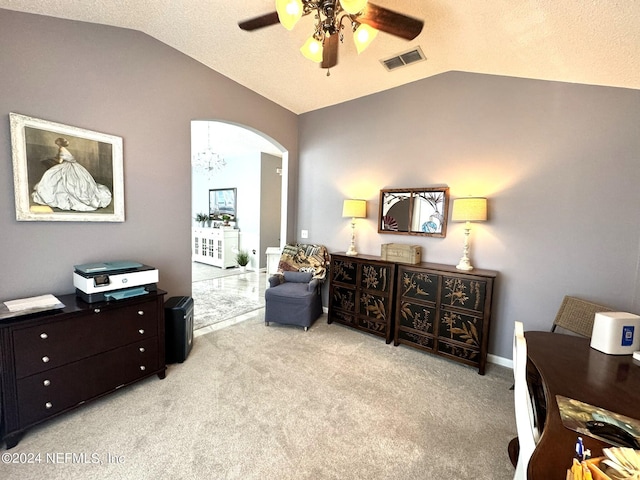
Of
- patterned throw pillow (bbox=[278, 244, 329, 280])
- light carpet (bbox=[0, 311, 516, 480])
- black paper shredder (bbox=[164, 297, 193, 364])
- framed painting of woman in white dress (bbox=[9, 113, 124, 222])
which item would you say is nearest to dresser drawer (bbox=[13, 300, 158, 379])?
black paper shredder (bbox=[164, 297, 193, 364])

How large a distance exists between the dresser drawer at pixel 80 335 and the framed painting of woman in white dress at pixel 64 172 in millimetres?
813

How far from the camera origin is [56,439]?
1.61 m

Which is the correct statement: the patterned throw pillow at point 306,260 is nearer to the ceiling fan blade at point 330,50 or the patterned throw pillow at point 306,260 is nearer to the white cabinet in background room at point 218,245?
the ceiling fan blade at point 330,50

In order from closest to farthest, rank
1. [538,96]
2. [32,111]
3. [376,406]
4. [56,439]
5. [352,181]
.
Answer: [56,439] → [32,111] → [376,406] → [538,96] → [352,181]

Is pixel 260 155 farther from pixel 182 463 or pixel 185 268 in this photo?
pixel 182 463

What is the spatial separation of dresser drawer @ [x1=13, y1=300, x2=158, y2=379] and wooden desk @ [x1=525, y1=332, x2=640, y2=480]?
8.05ft

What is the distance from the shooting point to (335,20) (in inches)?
62.5

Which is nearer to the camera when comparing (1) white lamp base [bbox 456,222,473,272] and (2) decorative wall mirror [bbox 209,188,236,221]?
(1) white lamp base [bbox 456,222,473,272]

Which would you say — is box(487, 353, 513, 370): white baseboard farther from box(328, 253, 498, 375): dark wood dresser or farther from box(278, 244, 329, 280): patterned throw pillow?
box(278, 244, 329, 280): patterned throw pillow

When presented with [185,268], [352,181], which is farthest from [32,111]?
[352,181]

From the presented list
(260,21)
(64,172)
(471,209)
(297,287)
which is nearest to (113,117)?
(64,172)

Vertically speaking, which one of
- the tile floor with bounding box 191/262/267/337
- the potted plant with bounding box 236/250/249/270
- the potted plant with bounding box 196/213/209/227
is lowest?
the tile floor with bounding box 191/262/267/337

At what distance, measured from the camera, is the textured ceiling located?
163 centimetres

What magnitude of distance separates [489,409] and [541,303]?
1130mm
